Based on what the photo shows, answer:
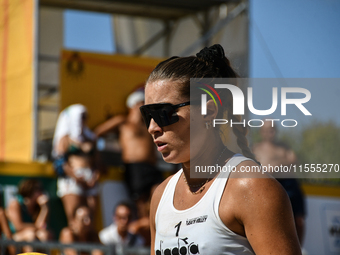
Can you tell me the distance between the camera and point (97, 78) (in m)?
8.52

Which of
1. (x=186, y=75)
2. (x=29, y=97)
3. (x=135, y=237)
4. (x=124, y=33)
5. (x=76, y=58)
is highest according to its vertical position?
(x=124, y=33)

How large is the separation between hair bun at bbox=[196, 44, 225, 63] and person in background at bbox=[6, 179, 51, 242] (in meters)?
4.09

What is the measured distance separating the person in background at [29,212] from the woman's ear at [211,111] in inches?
160

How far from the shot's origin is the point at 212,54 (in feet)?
5.99

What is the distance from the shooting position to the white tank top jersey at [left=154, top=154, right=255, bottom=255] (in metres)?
1.56

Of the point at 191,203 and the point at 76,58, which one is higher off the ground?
the point at 76,58

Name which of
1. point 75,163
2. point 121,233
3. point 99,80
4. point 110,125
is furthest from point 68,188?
point 99,80

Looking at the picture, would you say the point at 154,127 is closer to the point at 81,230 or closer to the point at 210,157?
the point at 210,157

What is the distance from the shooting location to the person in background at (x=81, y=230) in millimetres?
5449

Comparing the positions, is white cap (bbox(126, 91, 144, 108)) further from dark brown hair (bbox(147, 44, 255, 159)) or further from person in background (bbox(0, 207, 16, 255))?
dark brown hair (bbox(147, 44, 255, 159))

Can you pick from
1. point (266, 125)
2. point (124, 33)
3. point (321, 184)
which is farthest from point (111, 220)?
point (124, 33)

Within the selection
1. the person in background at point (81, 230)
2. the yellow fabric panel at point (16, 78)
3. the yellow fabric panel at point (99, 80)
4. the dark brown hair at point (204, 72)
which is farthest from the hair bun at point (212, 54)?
the yellow fabric panel at point (16, 78)

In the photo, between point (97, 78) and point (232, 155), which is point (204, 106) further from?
point (97, 78)

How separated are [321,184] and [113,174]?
3.77 metres
